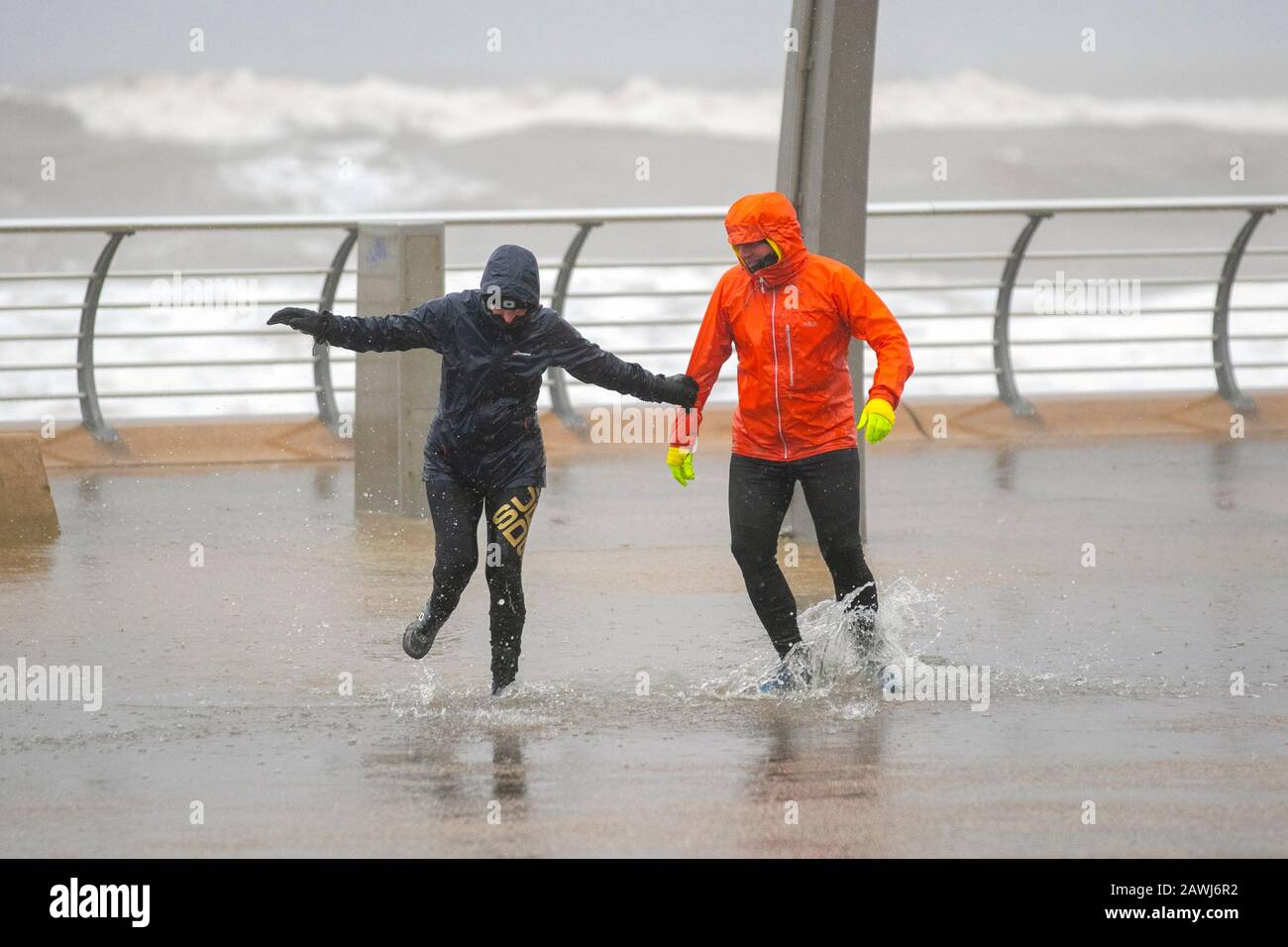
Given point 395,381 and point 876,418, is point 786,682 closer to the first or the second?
point 876,418

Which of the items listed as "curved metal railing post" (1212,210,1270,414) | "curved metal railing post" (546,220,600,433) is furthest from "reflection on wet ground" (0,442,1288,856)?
"curved metal railing post" (1212,210,1270,414)

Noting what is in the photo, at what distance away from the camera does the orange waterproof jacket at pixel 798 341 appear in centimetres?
684

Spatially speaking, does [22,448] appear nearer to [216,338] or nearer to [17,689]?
[17,689]

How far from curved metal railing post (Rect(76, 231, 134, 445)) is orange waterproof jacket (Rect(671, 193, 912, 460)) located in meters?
7.93

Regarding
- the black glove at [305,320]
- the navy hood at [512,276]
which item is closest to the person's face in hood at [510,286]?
the navy hood at [512,276]

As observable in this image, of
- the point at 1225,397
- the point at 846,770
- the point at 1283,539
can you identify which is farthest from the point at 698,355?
the point at 1225,397

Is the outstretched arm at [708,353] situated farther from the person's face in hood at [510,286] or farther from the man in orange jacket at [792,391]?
the person's face in hood at [510,286]

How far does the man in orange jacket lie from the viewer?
684cm

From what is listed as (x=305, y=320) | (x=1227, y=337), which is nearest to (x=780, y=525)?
(x=305, y=320)

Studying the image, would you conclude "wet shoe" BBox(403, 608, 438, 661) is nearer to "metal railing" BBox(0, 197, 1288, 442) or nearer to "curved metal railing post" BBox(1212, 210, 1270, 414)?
"metal railing" BBox(0, 197, 1288, 442)

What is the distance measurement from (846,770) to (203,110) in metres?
41.5

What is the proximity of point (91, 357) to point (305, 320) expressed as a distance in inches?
314

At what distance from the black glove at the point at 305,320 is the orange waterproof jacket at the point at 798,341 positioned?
1404mm

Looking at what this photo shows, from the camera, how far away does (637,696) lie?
6770 mm
